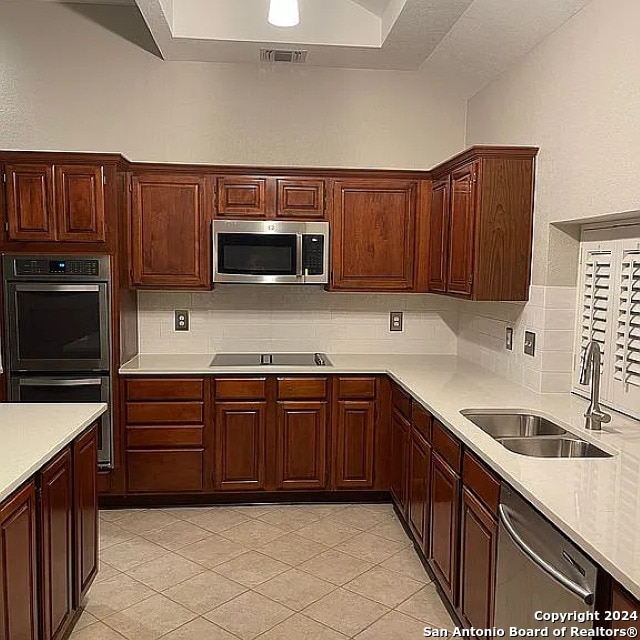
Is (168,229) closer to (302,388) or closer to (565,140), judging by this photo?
(302,388)

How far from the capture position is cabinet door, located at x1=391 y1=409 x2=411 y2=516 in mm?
3664

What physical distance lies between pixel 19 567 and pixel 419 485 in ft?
6.37

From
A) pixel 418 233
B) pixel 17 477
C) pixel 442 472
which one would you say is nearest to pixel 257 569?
pixel 442 472

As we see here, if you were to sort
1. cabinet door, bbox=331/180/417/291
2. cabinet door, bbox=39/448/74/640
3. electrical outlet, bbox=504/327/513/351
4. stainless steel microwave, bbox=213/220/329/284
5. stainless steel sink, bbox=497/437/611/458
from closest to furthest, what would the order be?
cabinet door, bbox=39/448/74/640
stainless steel sink, bbox=497/437/611/458
electrical outlet, bbox=504/327/513/351
stainless steel microwave, bbox=213/220/329/284
cabinet door, bbox=331/180/417/291

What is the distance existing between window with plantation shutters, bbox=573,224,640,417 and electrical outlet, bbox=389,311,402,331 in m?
1.59

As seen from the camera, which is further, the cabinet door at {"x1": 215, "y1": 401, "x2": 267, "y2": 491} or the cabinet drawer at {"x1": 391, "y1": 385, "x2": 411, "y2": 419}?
the cabinet door at {"x1": 215, "y1": 401, "x2": 267, "y2": 491}

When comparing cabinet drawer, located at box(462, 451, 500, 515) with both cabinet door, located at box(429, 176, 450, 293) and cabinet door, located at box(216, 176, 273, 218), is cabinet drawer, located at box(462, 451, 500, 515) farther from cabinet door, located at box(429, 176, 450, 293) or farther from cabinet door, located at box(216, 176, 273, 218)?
cabinet door, located at box(216, 176, 273, 218)

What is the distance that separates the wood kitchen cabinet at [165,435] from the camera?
3963mm

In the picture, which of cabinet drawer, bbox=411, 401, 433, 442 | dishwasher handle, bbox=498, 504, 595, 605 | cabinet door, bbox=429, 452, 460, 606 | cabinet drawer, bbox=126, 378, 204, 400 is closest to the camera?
dishwasher handle, bbox=498, 504, 595, 605

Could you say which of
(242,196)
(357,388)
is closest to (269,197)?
(242,196)

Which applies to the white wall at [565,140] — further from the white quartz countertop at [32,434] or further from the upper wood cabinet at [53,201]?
the upper wood cabinet at [53,201]

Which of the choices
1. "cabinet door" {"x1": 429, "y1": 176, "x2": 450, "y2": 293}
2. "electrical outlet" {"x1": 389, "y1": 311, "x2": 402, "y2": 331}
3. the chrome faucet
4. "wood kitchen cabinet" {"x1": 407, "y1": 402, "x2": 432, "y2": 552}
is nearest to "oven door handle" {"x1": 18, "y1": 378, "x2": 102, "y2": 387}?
"wood kitchen cabinet" {"x1": 407, "y1": 402, "x2": 432, "y2": 552}

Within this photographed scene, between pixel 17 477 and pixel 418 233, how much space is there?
3.02 meters

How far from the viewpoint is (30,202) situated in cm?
381
